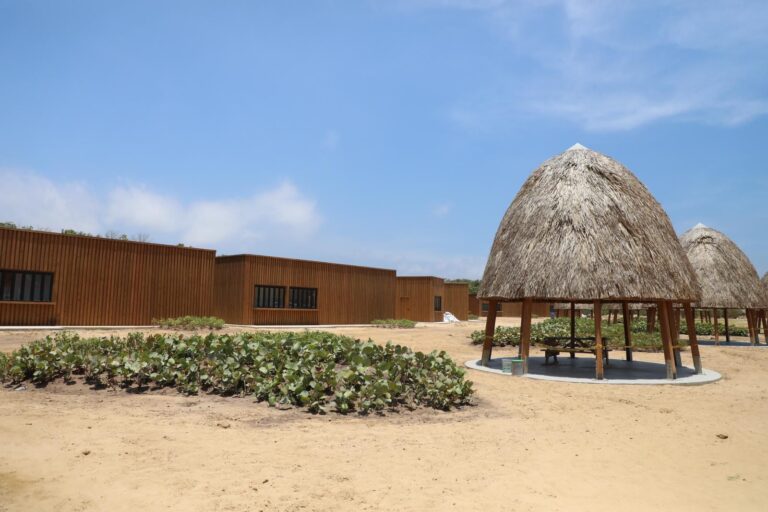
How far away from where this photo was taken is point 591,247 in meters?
11.9

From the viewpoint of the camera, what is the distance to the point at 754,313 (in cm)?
2516

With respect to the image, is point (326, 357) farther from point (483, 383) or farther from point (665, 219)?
point (665, 219)

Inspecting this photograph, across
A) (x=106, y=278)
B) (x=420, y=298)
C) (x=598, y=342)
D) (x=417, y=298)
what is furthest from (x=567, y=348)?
(x=417, y=298)

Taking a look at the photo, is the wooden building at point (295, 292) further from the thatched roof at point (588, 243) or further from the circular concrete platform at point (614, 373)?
the thatched roof at point (588, 243)

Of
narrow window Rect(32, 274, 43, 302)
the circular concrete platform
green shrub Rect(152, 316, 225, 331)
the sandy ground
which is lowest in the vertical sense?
the sandy ground

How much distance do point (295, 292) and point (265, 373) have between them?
71.0ft

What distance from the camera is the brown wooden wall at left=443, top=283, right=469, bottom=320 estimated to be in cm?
4516

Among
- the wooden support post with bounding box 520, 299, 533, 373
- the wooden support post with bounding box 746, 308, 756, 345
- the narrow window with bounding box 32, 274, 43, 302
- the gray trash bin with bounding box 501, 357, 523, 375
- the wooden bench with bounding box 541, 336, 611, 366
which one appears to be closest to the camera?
the wooden bench with bounding box 541, 336, 611, 366

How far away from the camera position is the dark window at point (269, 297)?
28.2m

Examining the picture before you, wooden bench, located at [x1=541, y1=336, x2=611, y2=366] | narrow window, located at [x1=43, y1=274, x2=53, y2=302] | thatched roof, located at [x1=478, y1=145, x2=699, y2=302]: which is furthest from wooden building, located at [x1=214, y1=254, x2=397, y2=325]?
thatched roof, located at [x1=478, y1=145, x2=699, y2=302]

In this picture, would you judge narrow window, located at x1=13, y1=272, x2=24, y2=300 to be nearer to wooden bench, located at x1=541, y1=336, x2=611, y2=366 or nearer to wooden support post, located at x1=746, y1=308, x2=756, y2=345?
wooden bench, located at x1=541, y1=336, x2=611, y2=366

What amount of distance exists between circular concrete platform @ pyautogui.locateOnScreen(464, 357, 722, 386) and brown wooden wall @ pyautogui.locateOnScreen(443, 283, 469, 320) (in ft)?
94.1

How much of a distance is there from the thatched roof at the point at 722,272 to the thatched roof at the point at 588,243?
1147 centimetres

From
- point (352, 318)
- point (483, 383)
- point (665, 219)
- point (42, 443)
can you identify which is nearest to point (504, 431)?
point (483, 383)
